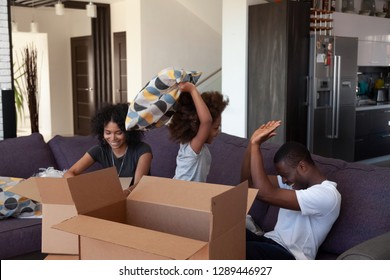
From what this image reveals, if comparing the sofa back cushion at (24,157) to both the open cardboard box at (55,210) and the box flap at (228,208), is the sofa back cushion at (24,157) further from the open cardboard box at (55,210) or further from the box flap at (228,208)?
the box flap at (228,208)

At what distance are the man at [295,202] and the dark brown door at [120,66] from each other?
6583mm

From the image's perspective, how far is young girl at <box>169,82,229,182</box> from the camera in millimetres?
2088

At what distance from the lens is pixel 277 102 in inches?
213

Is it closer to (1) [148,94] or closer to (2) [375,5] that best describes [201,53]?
(2) [375,5]

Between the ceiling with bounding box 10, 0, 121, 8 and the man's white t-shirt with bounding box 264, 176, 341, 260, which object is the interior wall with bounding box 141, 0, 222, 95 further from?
the man's white t-shirt with bounding box 264, 176, 341, 260

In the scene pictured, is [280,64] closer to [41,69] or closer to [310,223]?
[310,223]

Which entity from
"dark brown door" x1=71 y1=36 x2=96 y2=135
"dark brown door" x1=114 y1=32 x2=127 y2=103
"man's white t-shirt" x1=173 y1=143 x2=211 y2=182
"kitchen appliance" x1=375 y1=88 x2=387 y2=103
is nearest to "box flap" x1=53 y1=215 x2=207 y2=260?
"man's white t-shirt" x1=173 y1=143 x2=211 y2=182

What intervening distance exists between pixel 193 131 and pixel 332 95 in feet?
13.3

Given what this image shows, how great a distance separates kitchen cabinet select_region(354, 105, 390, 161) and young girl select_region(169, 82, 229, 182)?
4590 mm

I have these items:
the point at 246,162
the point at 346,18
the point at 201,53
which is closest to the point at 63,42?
the point at 201,53

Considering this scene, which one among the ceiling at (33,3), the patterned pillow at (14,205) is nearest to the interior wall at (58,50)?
the ceiling at (33,3)

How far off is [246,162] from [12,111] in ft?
8.62

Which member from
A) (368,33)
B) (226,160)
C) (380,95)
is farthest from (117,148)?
(380,95)

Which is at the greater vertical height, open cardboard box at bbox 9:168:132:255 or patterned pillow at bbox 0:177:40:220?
open cardboard box at bbox 9:168:132:255
